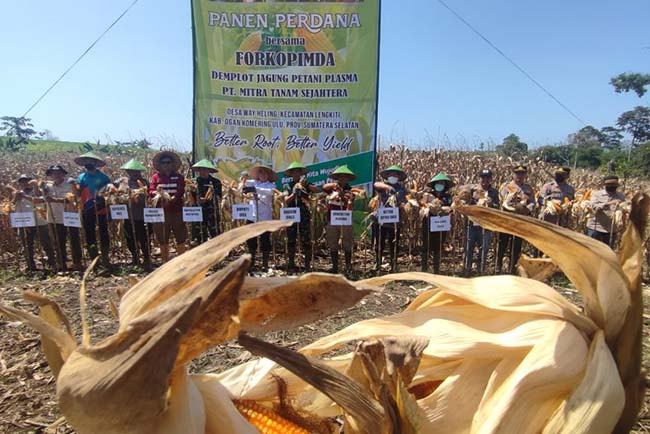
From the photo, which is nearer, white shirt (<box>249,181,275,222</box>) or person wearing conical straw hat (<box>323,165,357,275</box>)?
person wearing conical straw hat (<box>323,165,357,275</box>)

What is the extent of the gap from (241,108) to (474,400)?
10.8 m

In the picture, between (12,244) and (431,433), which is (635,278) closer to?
(431,433)

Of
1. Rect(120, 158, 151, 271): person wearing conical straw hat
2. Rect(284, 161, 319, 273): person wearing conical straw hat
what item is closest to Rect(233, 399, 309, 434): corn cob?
Rect(284, 161, 319, 273): person wearing conical straw hat

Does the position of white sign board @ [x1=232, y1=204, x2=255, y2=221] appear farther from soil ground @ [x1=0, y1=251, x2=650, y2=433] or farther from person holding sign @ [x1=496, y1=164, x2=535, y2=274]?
person holding sign @ [x1=496, y1=164, x2=535, y2=274]

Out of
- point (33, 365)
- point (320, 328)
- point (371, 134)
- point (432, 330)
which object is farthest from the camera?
point (371, 134)

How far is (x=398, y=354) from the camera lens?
0.85 m

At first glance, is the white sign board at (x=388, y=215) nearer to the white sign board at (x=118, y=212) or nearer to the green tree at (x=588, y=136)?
the white sign board at (x=118, y=212)

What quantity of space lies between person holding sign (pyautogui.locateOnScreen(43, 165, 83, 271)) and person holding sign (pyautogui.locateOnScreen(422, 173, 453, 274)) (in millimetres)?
7139

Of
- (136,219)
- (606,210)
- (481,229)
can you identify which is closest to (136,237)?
(136,219)

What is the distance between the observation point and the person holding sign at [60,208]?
8430mm

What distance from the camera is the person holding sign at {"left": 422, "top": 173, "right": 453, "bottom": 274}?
786 centimetres

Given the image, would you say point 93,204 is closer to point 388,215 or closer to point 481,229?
point 388,215

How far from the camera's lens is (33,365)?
4262 millimetres

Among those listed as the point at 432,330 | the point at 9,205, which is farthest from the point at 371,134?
the point at 432,330
